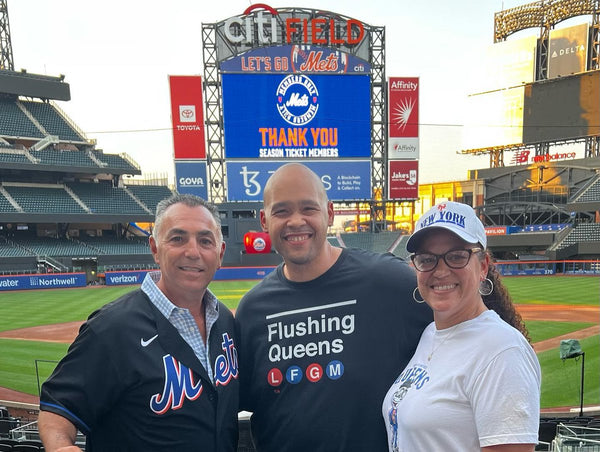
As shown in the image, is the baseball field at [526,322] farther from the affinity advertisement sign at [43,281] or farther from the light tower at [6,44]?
the light tower at [6,44]

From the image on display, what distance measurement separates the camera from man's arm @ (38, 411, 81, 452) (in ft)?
5.60

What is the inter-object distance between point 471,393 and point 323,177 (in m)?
28.4

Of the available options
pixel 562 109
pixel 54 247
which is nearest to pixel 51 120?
pixel 54 247

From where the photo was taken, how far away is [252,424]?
91.5 inches

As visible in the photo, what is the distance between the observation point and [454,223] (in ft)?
5.89

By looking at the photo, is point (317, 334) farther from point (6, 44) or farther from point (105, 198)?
point (6, 44)

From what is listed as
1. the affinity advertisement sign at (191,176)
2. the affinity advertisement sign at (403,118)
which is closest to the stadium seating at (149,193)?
the affinity advertisement sign at (191,176)

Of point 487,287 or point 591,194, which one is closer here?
point 487,287

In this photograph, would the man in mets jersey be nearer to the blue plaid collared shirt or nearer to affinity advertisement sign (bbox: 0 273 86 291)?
the blue plaid collared shirt

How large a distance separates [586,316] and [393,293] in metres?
17.0

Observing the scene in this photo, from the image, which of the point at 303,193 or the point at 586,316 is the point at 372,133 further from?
the point at 303,193

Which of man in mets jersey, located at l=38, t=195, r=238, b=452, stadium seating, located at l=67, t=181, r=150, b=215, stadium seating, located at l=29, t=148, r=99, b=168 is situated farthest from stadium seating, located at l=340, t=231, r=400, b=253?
man in mets jersey, located at l=38, t=195, r=238, b=452

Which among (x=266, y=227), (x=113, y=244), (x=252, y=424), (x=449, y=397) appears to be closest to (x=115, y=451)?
(x=252, y=424)

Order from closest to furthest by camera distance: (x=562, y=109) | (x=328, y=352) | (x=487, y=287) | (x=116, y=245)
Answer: (x=487, y=287), (x=328, y=352), (x=116, y=245), (x=562, y=109)
